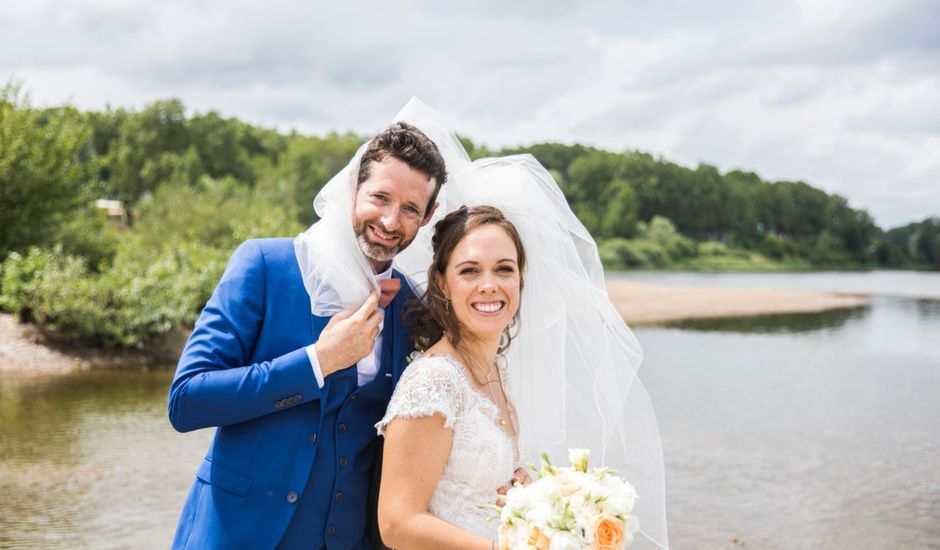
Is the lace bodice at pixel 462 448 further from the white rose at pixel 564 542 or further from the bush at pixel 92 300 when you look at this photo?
the bush at pixel 92 300

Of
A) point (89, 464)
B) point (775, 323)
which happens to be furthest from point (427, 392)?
point (775, 323)

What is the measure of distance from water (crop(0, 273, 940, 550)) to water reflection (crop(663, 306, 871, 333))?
9.12m

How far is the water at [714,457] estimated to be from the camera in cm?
956

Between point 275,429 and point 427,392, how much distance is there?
23.1 inches

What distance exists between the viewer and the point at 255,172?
85.9 m

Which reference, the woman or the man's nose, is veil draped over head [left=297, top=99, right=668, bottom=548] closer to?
the woman

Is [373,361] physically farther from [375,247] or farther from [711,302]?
[711,302]

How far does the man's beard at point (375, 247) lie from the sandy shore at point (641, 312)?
16.3m

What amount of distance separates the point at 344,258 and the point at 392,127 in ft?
1.83

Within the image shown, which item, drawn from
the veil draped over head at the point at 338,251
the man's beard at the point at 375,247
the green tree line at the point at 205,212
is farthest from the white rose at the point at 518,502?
the green tree line at the point at 205,212

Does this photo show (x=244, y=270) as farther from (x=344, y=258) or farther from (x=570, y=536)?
(x=570, y=536)

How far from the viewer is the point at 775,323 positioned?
35312mm

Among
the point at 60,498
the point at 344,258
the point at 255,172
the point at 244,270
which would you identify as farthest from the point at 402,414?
the point at 255,172

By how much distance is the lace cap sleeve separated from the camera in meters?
2.77
